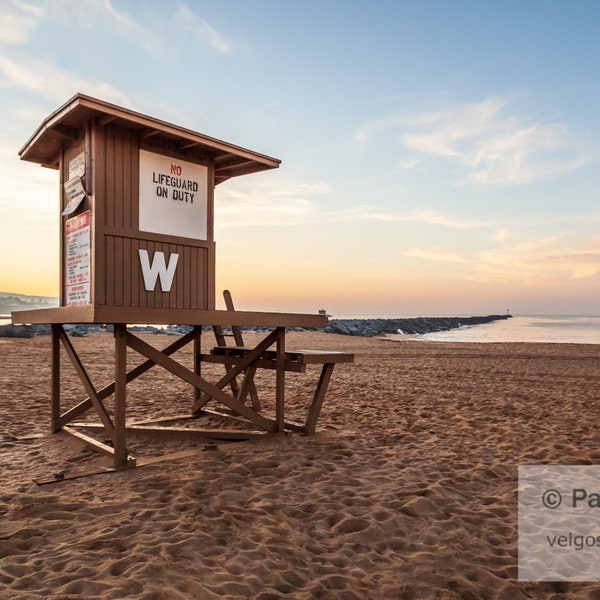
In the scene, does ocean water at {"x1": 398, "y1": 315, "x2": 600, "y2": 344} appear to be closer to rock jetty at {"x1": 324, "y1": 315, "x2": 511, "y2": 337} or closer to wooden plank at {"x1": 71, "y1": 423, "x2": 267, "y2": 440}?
rock jetty at {"x1": 324, "y1": 315, "x2": 511, "y2": 337}

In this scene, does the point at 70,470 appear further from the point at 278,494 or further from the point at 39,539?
the point at 278,494

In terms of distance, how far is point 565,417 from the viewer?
317 inches

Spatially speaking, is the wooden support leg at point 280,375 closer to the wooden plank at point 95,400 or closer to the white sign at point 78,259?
the wooden plank at point 95,400

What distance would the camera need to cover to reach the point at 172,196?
6.29 metres

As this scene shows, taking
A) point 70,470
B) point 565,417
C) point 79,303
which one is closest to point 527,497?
point 565,417

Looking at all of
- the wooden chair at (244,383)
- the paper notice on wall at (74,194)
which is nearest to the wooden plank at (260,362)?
the wooden chair at (244,383)

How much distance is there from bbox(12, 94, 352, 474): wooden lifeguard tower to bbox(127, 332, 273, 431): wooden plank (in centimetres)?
1

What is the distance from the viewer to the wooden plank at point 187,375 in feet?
19.1

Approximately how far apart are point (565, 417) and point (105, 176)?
7538 mm

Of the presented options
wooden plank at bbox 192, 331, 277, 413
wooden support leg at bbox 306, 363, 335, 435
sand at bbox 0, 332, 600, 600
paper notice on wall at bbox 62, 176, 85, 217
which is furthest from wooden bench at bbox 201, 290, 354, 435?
paper notice on wall at bbox 62, 176, 85, 217

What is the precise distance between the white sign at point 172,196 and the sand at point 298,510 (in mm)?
2721

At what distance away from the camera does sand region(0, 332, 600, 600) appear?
3246 mm

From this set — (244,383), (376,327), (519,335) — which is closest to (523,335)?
(519,335)

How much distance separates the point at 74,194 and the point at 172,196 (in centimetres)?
115
